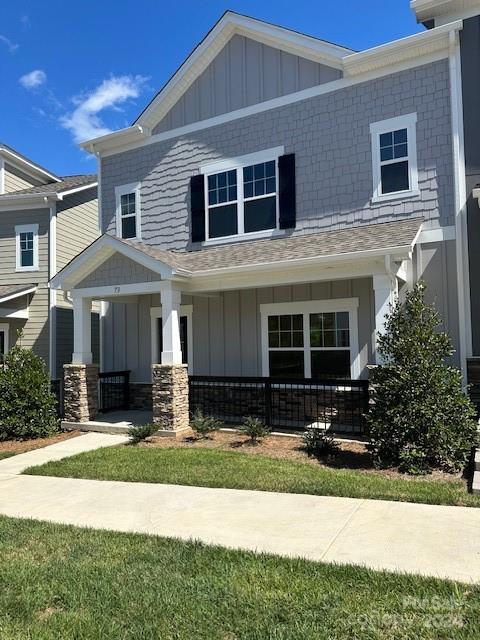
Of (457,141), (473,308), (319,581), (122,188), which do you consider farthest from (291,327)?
(319,581)

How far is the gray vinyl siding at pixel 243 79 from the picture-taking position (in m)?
11.1

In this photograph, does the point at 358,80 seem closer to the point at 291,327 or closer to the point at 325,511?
the point at 291,327

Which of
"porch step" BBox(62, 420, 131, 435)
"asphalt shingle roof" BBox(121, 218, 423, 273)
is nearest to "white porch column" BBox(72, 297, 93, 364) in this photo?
"porch step" BBox(62, 420, 131, 435)

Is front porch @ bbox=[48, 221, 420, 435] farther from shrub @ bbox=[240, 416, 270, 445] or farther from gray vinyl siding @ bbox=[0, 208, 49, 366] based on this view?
gray vinyl siding @ bbox=[0, 208, 49, 366]

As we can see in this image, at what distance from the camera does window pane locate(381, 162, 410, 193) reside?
9.89 m

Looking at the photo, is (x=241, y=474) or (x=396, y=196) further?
(x=396, y=196)

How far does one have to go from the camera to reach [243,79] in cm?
1184

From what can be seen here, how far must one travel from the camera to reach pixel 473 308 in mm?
9055

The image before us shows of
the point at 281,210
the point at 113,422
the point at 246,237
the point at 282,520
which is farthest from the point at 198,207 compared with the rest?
the point at 282,520

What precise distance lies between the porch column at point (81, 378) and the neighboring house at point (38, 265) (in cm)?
376

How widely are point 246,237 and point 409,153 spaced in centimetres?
401

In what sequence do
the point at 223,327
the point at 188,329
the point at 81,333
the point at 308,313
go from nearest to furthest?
the point at 308,313
the point at 81,333
the point at 223,327
the point at 188,329

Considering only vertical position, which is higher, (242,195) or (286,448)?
(242,195)

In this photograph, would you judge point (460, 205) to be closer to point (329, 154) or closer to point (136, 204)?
point (329, 154)
